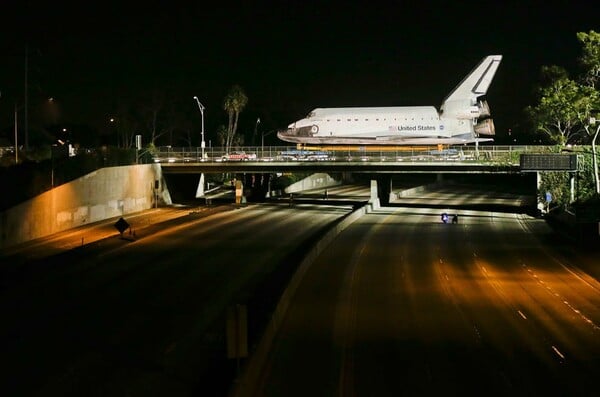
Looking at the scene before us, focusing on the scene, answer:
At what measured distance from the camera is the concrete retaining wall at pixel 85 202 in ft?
168

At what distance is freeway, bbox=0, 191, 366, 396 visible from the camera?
18234 mm

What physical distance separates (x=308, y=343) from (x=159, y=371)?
15.6 feet

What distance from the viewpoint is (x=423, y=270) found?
129 ft

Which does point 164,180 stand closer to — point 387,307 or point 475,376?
point 387,307

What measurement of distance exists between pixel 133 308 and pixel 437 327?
10496 mm

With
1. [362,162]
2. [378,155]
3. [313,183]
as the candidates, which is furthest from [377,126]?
[313,183]

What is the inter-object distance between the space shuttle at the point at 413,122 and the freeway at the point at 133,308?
51.1 metres

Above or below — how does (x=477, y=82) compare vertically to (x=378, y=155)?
above

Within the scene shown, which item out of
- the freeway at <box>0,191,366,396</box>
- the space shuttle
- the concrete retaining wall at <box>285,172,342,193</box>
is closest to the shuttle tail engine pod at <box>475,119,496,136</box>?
the space shuttle

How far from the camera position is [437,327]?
81.1 feet

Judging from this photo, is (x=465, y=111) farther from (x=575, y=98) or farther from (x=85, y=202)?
(x=85, y=202)

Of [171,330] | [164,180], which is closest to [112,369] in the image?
[171,330]

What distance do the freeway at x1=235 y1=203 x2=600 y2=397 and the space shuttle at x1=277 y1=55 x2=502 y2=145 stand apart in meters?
55.2

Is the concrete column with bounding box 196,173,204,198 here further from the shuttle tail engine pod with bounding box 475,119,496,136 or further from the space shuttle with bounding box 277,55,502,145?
the shuttle tail engine pod with bounding box 475,119,496,136
